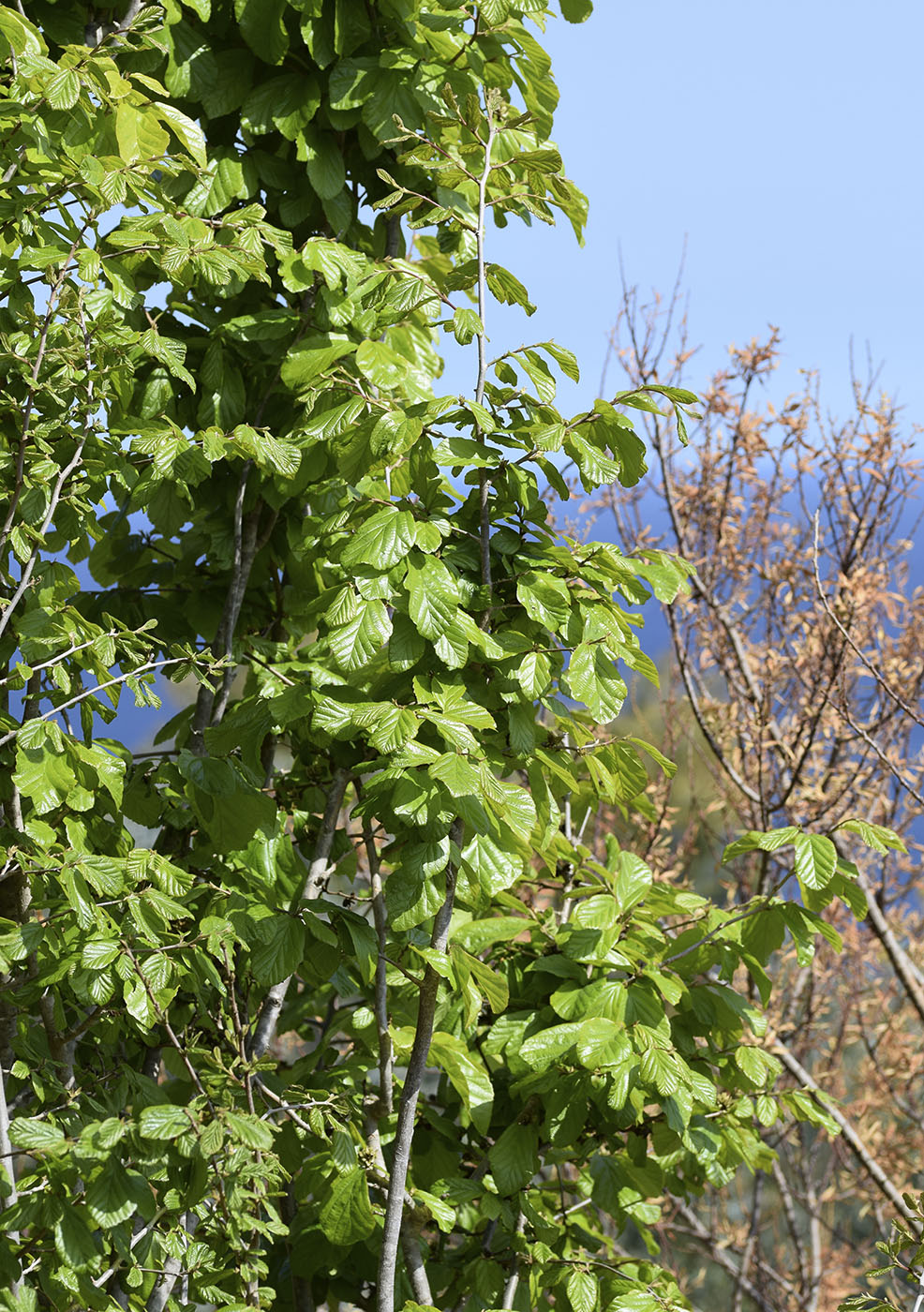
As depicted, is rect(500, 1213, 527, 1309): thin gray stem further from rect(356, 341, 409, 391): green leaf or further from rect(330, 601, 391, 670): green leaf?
rect(356, 341, 409, 391): green leaf

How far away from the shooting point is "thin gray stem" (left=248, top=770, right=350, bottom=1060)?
6.31ft

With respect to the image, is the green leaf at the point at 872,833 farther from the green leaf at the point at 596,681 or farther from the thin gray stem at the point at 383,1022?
the thin gray stem at the point at 383,1022

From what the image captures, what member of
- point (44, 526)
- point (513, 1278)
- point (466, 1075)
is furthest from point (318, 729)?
point (513, 1278)

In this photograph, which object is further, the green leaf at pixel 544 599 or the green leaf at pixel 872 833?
the green leaf at pixel 872 833

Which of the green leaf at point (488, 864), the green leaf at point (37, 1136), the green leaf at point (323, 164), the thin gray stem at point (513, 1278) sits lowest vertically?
the thin gray stem at point (513, 1278)

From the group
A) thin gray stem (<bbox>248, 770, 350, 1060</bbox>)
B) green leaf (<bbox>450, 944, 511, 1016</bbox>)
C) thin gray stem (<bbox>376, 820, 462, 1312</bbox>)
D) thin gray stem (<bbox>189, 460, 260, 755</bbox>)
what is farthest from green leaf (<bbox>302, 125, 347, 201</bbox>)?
green leaf (<bbox>450, 944, 511, 1016</bbox>)

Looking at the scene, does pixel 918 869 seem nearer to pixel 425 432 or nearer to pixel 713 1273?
pixel 425 432

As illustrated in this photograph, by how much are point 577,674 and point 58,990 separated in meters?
1.04

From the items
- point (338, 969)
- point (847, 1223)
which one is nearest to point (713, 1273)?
point (847, 1223)

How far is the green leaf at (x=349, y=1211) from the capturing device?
1.69m

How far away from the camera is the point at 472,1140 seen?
2182 millimetres

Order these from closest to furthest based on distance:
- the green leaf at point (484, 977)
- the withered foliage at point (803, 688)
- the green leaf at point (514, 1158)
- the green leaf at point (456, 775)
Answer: the green leaf at point (456, 775) → the green leaf at point (484, 977) → the green leaf at point (514, 1158) → the withered foliage at point (803, 688)

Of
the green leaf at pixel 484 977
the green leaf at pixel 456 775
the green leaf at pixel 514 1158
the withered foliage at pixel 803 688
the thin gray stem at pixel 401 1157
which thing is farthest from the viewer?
the withered foliage at pixel 803 688

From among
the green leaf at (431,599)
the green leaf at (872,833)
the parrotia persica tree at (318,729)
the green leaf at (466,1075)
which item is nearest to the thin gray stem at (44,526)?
the parrotia persica tree at (318,729)
